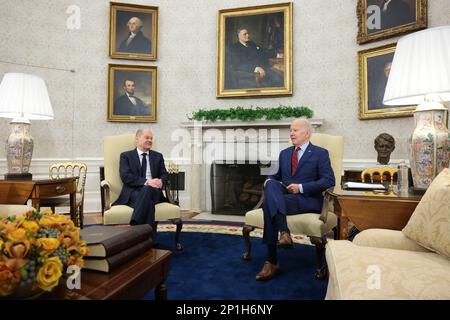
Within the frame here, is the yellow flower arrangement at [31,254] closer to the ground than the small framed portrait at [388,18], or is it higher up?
closer to the ground

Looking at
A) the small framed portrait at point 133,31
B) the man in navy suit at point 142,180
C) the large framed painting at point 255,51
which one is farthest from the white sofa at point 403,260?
the small framed portrait at point 133,31

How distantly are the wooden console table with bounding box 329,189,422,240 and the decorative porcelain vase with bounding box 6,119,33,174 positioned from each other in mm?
3089

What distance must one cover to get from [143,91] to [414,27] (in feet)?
15.4

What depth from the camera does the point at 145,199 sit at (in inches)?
123

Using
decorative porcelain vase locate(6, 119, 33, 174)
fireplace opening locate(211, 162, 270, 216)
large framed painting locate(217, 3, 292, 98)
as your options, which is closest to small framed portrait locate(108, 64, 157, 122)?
large framed painting locate(217, 3, 292, 98)

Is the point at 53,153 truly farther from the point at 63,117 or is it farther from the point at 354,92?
the point at 354,92

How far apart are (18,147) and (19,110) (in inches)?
15.0

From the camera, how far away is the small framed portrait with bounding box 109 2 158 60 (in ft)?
19.4

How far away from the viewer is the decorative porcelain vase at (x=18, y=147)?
317cm

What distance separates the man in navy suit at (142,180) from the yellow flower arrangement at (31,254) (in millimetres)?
2043

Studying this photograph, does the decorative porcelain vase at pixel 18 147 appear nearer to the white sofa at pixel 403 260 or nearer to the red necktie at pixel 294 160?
the red necktie at pixel 294 160

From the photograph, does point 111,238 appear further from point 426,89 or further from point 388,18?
point 388,18

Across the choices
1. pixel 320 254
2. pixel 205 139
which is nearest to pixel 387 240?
pixel 320 254

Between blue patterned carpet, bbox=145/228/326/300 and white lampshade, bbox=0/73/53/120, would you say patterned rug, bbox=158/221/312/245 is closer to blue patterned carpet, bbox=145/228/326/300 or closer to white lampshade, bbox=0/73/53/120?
blue patterned carpet, bbox=145/228/326/300
